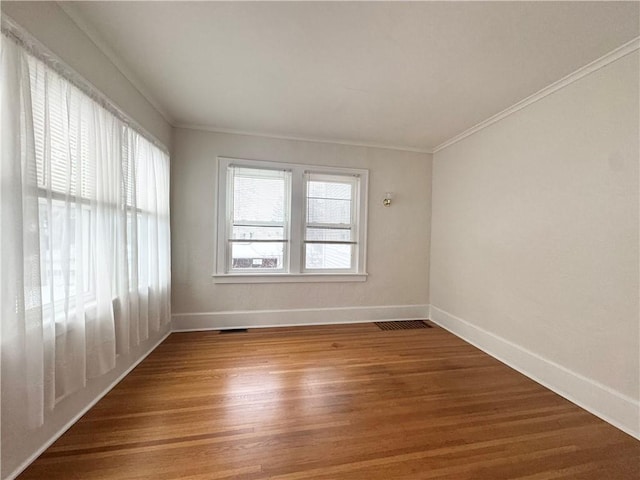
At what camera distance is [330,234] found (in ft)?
11.6

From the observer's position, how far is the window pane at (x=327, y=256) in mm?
3490

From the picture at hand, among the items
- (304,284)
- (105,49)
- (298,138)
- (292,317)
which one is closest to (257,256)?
(304,284)

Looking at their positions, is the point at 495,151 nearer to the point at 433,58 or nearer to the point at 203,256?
the point at 433,58

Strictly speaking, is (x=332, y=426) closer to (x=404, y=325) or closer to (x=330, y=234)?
(x=404, y=325)

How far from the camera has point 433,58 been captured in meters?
1.80

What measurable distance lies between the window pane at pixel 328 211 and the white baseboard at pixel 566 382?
6.80 ft

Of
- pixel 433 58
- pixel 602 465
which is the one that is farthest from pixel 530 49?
pixel 602 465

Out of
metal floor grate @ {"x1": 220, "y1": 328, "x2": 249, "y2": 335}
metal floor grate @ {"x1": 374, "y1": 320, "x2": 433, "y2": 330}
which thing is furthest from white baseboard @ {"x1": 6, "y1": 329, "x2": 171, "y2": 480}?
metal floor grate @ {"x1": 374, "y1": 320, "x2": 433, "y2": 330}

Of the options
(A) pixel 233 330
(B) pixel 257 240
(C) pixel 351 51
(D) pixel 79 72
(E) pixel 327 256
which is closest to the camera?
(D) pixel 79 72

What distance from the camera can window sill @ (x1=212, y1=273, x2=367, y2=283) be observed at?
10.6ft

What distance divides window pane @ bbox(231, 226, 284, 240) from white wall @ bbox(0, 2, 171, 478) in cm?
151

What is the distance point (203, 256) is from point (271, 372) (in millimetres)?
1711

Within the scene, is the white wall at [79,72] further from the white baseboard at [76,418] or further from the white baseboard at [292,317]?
the white baseboard at [292,317]

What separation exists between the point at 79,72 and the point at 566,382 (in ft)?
13.5
